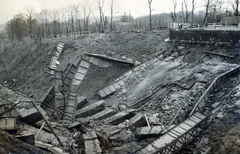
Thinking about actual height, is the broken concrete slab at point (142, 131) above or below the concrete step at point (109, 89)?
below

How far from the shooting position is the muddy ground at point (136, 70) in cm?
1086

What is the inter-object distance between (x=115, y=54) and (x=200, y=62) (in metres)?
8.04

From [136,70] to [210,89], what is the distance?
22.8 ft

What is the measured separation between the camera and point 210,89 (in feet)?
35.4

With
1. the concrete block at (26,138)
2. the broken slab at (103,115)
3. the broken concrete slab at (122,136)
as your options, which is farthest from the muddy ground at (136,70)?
the concrete block at (26,138)

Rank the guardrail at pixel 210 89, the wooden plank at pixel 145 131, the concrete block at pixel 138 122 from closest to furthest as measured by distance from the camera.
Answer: the wooden plank at pixel 145 131 < the concrete block at pixel 138 122 < the guardrail at pixel 210 89

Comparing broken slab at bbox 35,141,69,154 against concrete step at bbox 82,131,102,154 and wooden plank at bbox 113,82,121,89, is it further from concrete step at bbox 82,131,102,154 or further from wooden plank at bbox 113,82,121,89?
wooden plank at bbox 113,82,121,89

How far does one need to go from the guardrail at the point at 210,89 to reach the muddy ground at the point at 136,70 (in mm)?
378

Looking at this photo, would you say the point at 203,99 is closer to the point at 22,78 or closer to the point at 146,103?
the point at 146,103

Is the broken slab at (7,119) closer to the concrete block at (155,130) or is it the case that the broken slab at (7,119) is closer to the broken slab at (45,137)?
the broken slab at (45,137)

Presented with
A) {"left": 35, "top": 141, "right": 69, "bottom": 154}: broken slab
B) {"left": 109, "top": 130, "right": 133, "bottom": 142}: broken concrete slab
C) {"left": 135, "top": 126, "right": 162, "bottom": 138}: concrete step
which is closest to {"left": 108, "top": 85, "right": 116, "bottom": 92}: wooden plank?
{"left": 109, "top": 130, "right": 133, "bottom": 142}: broken concrete slab

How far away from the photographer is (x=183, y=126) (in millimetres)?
8039

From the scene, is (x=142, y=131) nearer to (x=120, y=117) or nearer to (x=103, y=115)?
A: (x=120, y=117)

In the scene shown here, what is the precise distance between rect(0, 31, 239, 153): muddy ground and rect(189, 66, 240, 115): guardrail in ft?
1.24
